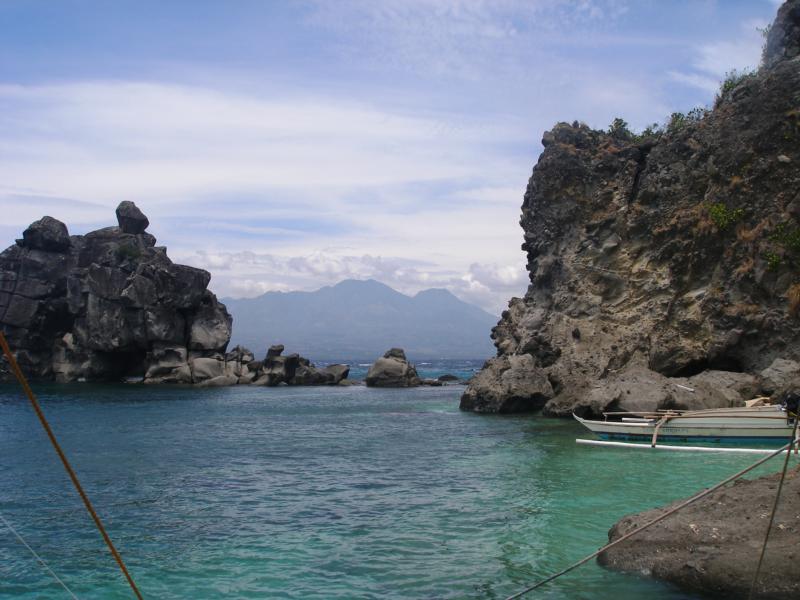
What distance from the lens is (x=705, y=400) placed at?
3303 cm

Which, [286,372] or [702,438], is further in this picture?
[286,372]

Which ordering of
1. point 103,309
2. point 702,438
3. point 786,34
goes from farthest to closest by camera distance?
1. point 103,309
2. point 786,34
3. point 702,438

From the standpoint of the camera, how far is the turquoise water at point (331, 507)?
43.2 feet

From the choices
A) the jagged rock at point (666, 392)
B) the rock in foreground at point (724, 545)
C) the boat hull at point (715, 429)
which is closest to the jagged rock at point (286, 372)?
the jagged rock at point (666, 392)

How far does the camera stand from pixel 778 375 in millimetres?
34125

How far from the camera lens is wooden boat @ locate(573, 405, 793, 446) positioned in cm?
2712

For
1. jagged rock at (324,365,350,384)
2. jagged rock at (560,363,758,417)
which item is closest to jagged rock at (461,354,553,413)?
jagged rock at (560,363,758,417)

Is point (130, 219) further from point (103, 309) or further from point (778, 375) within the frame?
point (778, 375)

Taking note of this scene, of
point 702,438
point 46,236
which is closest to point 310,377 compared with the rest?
point 46,236

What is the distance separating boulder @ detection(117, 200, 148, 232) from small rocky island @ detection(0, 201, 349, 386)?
160 cm

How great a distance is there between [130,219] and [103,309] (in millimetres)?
15298

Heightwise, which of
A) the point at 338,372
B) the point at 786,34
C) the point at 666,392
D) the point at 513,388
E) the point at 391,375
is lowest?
the point at 338,372

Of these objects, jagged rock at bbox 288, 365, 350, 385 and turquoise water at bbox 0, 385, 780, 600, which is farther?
jagged rock at bbox 288, 365, 350, 385

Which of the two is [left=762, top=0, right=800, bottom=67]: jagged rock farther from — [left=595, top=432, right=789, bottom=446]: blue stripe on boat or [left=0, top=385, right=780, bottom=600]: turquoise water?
[left=0, top=385, right=780, bottom=600]: turquoise water
